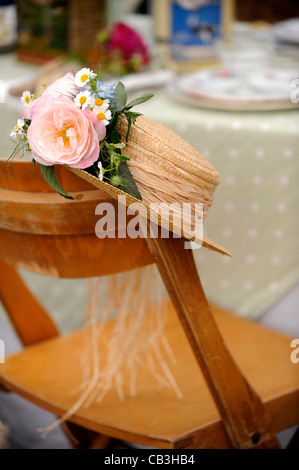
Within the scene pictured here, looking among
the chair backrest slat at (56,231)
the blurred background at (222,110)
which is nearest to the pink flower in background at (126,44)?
the blurred background at (222,110)

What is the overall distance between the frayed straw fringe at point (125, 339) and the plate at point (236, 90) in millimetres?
394

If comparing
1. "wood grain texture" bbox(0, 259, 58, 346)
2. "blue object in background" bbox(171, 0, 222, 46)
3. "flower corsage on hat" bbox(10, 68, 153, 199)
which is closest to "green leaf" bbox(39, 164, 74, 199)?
"flower corsage on hat" bbox(10, 68, 153, 199)

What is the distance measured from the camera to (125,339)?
1142mm

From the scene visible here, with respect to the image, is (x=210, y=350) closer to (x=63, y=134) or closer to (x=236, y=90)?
(x=63, y=134)

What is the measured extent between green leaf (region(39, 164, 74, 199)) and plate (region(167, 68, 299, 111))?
0.64 meters

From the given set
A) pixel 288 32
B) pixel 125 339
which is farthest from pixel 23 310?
pixel 288 32

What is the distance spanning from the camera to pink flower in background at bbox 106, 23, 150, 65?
1.45 meters

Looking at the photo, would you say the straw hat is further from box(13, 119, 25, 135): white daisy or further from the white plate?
the white plate

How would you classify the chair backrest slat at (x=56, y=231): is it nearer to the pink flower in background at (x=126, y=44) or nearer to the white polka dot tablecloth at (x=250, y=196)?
Result: the white polka dot tablecloth at (x=250, y=196)

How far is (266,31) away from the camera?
177 cm

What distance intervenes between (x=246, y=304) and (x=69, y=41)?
89 centimetres

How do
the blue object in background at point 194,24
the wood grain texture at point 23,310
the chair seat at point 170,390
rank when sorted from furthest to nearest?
1. the blue object in background at point 194,24
2. the wood grain texture at point 23,310
3. the chair seat at point 170,390

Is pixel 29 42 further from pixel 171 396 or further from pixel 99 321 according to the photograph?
pixel 171 396

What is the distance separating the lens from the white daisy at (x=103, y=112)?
2.18ft
